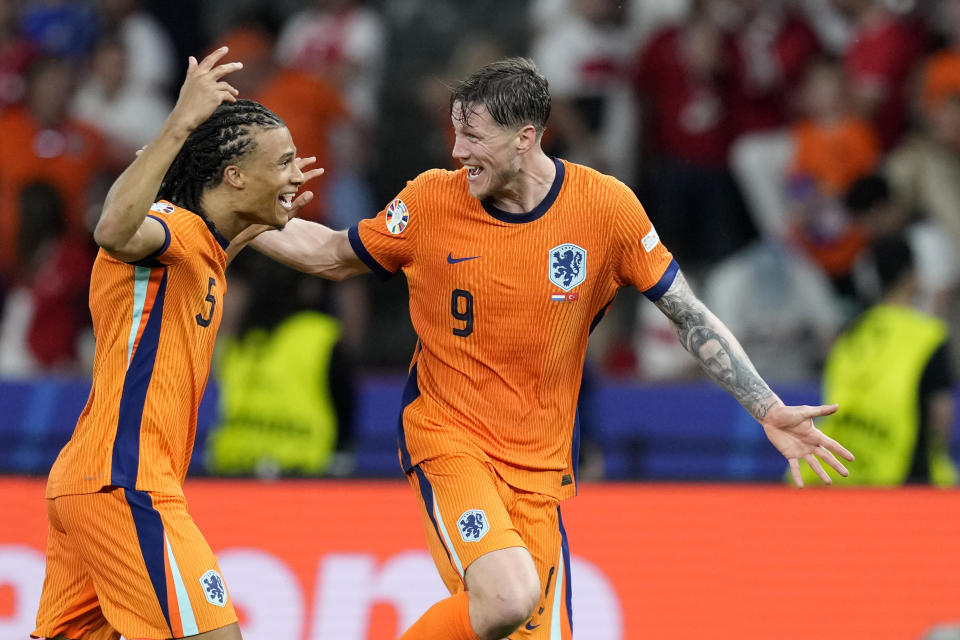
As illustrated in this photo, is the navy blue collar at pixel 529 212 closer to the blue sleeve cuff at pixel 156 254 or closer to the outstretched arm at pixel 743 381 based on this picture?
the outstretched arm at pixel 743 381

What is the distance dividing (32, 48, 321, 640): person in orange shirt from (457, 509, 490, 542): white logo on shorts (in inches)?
33.4

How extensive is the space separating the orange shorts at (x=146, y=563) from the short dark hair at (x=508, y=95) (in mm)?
1686

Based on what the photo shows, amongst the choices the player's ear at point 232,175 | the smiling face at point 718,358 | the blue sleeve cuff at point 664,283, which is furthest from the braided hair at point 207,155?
the smiling face at point 718,358

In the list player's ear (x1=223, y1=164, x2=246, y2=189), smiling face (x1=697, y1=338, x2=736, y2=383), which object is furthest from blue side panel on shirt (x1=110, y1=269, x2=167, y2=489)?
smiling face (x1=697, y1=338, x2=736, y2=383)

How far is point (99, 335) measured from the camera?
191 inches

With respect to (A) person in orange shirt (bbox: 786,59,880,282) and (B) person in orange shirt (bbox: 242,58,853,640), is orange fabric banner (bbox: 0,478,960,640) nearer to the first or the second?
(B) person in orange shirt (bbox: 242,58,853,640)

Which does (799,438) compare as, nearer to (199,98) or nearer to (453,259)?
(453,259)

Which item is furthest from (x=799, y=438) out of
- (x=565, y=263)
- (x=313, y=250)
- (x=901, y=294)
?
(x=901, y=294)

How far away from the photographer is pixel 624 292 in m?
10.9

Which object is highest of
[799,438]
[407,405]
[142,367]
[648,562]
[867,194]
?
[867,194]

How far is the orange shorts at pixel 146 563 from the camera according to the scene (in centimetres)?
470

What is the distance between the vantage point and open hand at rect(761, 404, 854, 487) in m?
5.18

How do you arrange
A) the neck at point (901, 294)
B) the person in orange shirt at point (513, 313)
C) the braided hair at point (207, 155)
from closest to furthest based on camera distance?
1. the braided hair at point (207, 155)
2. the person in orange shirt at point (513, 313)
3. the neck at point (901, 294)

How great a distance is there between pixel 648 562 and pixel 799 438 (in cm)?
227
